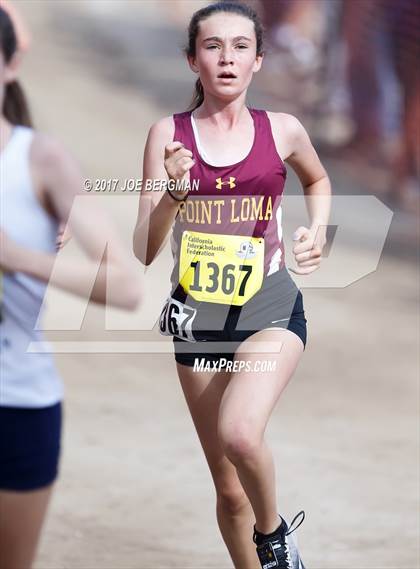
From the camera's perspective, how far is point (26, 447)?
3.09m

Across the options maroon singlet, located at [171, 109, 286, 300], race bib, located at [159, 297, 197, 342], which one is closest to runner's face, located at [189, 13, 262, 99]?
maroon singlet, located at [171, 109, 286, 300]

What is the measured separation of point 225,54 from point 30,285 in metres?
1.36

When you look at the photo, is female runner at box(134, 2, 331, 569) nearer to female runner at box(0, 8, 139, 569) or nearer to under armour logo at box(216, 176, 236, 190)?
under armour logo at box(216, 176, 236, 190)

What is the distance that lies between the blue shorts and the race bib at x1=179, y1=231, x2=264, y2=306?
1.14 m

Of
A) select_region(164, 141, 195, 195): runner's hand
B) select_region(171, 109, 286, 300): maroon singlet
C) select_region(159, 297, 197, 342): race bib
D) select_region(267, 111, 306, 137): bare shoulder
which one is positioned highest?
select_region(164, 141, 195, 195): runner's hand

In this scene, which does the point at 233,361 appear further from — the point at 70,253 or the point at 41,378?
the point at 70,253

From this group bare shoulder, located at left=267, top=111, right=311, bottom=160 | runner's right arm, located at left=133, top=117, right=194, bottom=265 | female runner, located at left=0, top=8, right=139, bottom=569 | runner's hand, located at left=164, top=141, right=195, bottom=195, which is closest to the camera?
female runner, located at left=0, top=8, right=139, bottom=569

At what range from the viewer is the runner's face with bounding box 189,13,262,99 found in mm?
4145

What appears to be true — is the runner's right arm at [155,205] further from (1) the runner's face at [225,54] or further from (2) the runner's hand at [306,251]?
(2) the runner's hand at [306,251]

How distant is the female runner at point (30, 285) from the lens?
2992 millimetres

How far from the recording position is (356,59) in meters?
15.2

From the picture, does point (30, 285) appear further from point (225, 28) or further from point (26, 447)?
point (225, 28)

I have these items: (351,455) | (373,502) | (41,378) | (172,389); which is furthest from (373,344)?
(41,378)

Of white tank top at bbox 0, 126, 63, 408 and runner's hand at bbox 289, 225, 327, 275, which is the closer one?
white tank top at bbox 0, 126, 63, 408
